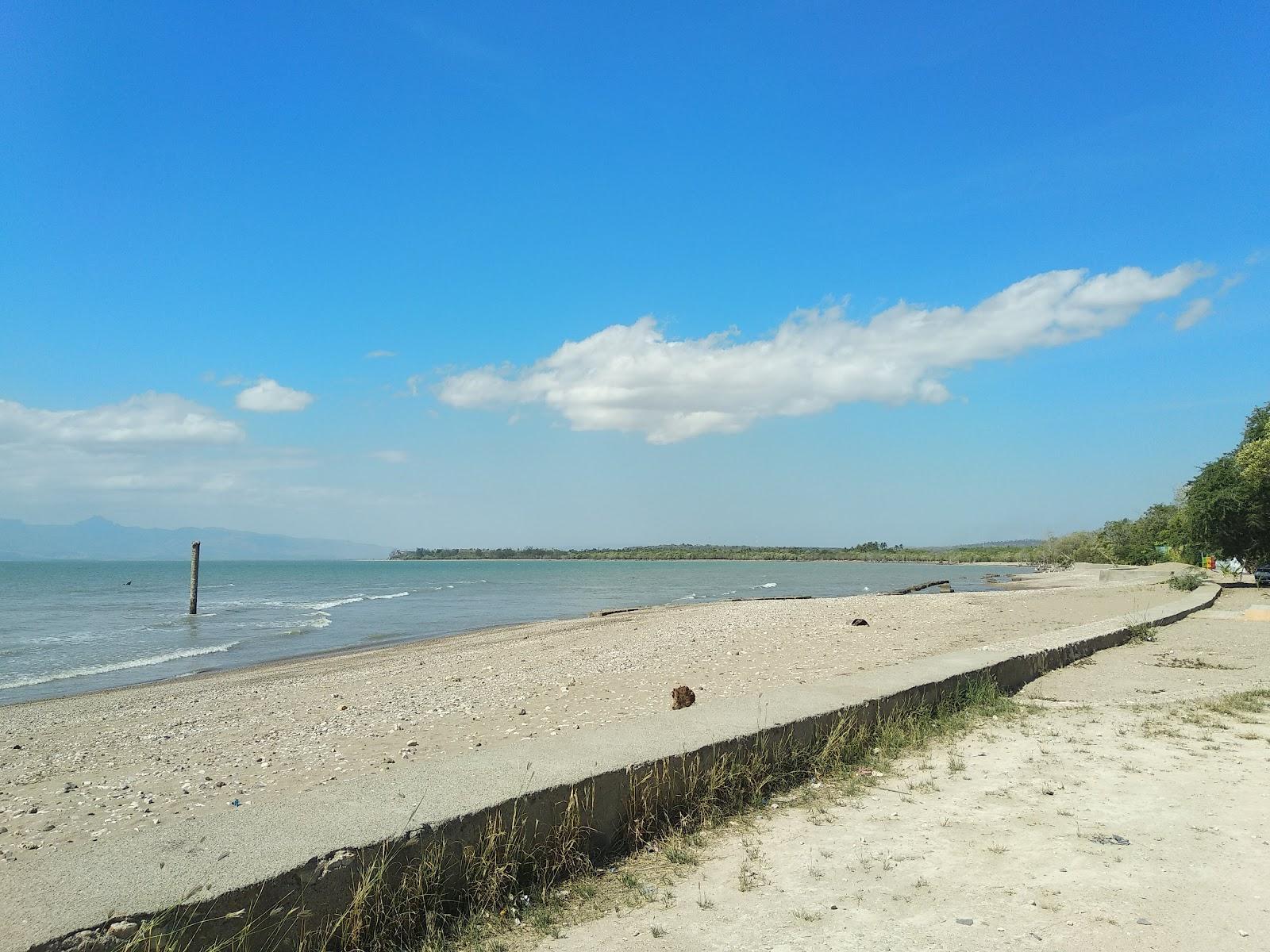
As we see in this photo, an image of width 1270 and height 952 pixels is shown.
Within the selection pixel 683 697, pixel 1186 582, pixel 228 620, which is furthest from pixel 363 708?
pixel 1186 582

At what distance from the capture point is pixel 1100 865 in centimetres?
374

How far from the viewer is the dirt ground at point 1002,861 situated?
10.4 feet

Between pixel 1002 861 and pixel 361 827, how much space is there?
9.65ft

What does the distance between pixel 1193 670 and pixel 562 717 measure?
7.64m

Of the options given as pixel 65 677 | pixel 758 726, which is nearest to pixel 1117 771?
pixel 758 726

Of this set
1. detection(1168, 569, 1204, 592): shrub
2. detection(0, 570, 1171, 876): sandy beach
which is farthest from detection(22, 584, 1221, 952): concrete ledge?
detection(1168, 569, 1204, 592): shrub

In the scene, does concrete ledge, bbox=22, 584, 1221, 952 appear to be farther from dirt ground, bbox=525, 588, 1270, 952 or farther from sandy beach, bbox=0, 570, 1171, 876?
dirt ground, bbox=525, 588, 1270, 952

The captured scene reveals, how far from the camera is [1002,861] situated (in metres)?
3.83

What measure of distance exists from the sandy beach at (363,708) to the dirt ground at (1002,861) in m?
2.18

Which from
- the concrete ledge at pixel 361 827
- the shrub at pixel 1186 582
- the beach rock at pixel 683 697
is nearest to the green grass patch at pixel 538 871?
the concrete ledge at pixel 361 827

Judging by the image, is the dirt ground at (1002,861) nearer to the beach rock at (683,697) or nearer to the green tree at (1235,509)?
the beach rock at (683,697)

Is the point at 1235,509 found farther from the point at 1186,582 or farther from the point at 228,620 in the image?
the point at 228,620

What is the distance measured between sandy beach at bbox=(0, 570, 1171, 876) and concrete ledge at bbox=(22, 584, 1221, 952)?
30 cm

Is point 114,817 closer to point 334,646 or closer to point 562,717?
point 562,717
